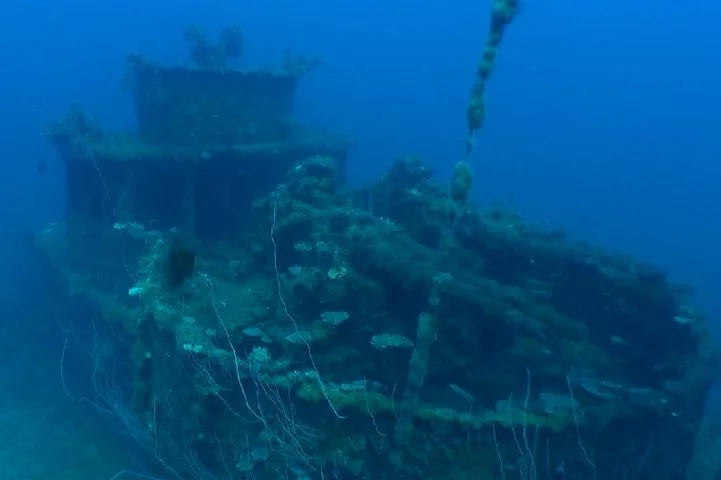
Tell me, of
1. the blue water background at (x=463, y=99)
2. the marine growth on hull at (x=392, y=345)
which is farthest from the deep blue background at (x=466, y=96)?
the marine growth on hull at (x=392, y=345)

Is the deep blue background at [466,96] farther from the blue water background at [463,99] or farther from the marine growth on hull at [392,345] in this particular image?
the marine growth on hull at [392,345]

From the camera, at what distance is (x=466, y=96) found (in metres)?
107

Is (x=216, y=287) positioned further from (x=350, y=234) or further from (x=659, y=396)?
(x=659, y=396)

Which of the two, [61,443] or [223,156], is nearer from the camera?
[61,443]

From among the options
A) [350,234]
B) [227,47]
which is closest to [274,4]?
[227,47]

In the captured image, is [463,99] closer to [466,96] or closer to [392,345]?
[466,96]

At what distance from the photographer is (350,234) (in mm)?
9945

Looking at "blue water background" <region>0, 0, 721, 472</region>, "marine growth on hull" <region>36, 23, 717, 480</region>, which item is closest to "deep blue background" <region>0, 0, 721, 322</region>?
"blue water background" <region>0, 0, 721, 472</region>

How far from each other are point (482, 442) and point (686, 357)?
5.16 meters

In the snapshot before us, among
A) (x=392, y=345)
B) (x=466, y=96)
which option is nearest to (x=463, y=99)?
(x=466, y=96)

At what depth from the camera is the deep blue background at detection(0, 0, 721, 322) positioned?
50.5 metres

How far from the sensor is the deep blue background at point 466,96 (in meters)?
50.5

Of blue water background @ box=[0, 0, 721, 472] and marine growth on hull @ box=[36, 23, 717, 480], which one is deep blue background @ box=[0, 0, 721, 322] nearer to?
blue water background @ box=[0, 0, 721, 472]

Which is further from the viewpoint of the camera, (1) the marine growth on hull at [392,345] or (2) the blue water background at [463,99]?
(2) the blue water background at [463,99]
